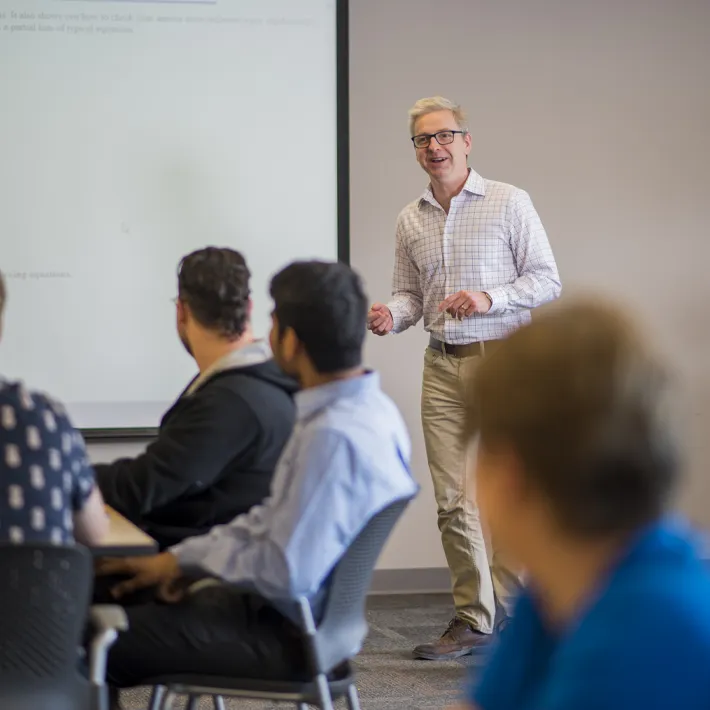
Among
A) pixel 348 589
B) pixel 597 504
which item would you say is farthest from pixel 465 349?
pixel 597 504

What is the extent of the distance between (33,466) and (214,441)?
592 millimetres

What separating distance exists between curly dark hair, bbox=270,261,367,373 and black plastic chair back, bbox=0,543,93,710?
2.14 feet

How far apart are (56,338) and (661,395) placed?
12.6 feet

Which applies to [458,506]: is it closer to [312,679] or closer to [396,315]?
[396,315]

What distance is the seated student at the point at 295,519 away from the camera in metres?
1.95

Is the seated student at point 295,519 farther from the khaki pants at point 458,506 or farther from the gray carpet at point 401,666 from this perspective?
the khaki pants at point 458,506

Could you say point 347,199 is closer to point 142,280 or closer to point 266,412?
point 142,280

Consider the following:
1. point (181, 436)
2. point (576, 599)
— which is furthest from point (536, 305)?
point (576, 599)

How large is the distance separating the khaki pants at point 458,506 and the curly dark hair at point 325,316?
1.87 meters

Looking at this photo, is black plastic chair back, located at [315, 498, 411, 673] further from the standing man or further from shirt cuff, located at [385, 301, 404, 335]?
shirt cuff, located at [385, 301, 404, 335]

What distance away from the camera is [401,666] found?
3.81m

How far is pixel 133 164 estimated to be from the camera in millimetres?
4438

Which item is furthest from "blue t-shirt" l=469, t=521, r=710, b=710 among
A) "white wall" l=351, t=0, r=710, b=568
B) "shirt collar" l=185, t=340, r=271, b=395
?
"white wall" l=351, t=0, r=710, b=568

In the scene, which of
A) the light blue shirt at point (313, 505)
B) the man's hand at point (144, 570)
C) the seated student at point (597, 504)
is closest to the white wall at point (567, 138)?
the man's hand at point (144, 570)
